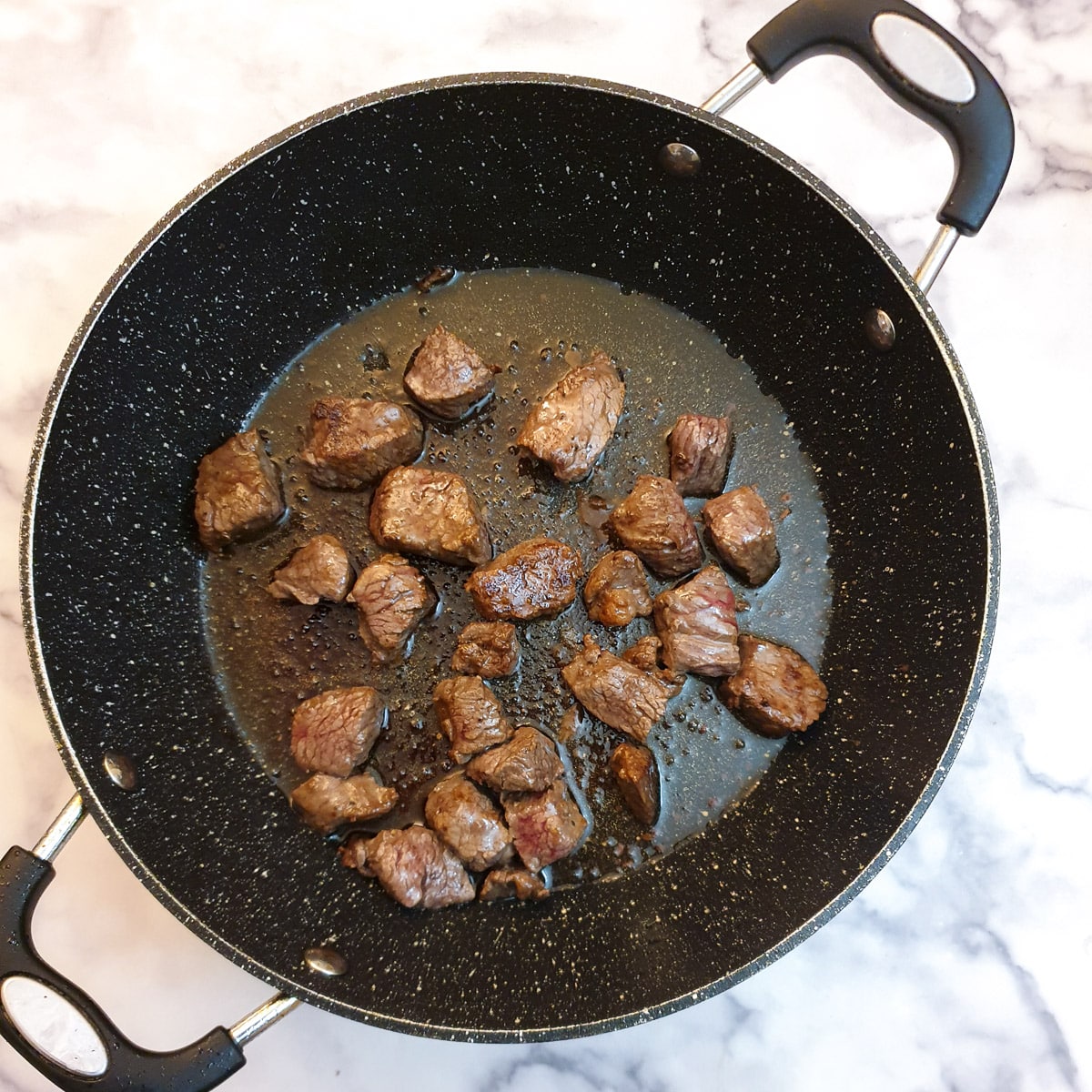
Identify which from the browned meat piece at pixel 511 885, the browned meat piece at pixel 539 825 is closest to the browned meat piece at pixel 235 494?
the browned meat piece at pixel 539 825

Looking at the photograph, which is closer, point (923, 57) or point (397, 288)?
point (923, 57)

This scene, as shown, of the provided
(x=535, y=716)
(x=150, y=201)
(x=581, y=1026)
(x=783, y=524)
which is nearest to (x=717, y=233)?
(x=783, y=524)

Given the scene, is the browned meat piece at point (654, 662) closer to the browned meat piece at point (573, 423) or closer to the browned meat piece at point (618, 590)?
the browned meat piece at point (618, 590)

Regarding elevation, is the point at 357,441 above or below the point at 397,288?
below

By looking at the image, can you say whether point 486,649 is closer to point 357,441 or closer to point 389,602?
point 389,602

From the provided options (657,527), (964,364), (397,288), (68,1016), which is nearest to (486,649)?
(657,527)

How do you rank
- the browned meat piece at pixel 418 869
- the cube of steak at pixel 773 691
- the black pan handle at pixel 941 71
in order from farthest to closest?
the cube of steak at pixel 773 691 → the browned meat piece at pixel 418 869 → the black pan handle at pixel 941 71

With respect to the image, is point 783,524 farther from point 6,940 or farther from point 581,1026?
point 6,940
